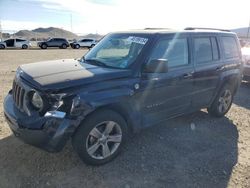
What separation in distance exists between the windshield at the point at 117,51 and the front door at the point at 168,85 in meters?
0.29

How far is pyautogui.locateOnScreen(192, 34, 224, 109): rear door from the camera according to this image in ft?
15.9

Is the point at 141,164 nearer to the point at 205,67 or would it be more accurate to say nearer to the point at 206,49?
the point at 205,67

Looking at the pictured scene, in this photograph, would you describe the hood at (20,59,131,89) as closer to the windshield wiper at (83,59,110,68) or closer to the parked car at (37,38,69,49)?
the windshield wiper at (83,59,110,68)

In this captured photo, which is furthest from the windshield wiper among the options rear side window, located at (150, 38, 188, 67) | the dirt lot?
the dirt lot

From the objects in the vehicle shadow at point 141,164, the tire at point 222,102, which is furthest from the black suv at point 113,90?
the tire at point 222,102

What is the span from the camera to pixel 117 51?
15.0 feet

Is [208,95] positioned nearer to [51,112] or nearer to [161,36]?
[161,36]

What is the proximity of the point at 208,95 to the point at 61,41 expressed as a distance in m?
34.4

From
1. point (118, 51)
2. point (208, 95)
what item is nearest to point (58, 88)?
point (118, 51)

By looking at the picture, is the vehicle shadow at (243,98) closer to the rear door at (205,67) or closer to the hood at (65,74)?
the rear door at (205,67)

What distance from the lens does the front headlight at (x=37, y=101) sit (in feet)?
11.0

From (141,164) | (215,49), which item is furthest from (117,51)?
(215,49)

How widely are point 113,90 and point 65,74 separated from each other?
67cm

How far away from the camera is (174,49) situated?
444cm
